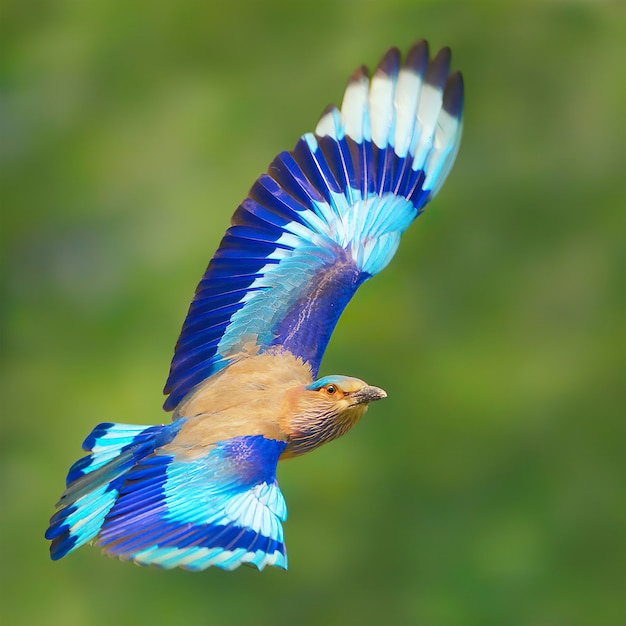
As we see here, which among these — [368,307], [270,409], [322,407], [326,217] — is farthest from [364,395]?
[368,307]

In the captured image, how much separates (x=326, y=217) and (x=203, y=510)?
1580mm

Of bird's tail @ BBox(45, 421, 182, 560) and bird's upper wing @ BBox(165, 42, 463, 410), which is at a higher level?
bird's upper wing @ BBox(165, 42, 463, 410)

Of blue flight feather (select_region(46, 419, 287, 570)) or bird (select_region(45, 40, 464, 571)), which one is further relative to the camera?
bird (select_region(45, 40, 464, 571))

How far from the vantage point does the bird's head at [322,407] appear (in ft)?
16.4

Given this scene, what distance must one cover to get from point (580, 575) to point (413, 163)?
641 centimetres

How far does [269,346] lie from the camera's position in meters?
5.36

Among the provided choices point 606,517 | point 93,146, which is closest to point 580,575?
point 606,517

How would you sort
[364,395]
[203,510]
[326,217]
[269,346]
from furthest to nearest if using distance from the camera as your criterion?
1. [326,217]
2. [269,346]
3. [364,395]
4. [203,510]

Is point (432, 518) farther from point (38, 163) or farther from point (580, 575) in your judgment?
point (38, 163)

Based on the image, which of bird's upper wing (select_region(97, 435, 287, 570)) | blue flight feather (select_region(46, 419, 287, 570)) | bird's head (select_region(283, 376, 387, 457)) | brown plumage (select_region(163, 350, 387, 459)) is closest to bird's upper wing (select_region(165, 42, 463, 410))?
brown plumage (select_region(163, 350, 387, 459))

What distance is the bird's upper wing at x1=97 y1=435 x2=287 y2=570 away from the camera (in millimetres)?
4301

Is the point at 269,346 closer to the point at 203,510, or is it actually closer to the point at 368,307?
the point at 203,510

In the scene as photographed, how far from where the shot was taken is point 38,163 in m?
14.4

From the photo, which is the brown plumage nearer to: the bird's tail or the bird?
the bird
